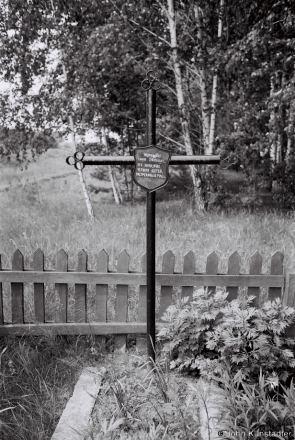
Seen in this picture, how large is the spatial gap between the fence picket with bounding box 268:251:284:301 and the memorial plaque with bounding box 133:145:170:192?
Result: 1.15 m

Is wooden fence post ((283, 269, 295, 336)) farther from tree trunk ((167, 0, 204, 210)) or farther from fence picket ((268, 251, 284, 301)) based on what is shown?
tree trunk ((167, 0, 204, 210))

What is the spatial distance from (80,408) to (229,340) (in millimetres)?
1002

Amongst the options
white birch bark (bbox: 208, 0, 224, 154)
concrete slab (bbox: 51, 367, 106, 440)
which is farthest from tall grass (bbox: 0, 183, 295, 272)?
concrete slab (bbox: 51, 367, 106, 440)

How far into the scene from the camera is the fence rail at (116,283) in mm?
2969

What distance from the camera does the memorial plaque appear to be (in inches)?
95.0

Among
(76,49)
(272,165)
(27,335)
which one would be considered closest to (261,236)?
(27,335)

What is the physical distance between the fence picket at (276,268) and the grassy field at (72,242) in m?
0.87

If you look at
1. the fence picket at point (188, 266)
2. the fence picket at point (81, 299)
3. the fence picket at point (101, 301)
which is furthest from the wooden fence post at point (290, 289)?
the fence picket at point (81, 299)

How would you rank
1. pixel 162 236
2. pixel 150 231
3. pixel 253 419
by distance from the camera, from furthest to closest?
pixel 162 236
pixel 150 231
pixel 253 419

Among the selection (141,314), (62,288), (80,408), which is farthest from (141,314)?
(80,408)

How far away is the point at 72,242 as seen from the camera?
4848 millimetres

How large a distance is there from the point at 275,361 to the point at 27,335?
76.8 inches

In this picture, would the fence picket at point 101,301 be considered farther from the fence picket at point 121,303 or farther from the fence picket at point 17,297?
the fence picket at point 17,297

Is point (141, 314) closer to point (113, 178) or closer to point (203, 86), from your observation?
point (203, 86)
